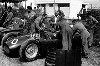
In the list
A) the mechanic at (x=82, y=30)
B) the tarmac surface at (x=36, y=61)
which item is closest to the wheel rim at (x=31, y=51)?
the tarmac surface at (x=36, y=61)

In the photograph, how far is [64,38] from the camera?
5.84 meters

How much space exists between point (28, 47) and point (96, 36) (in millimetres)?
4351

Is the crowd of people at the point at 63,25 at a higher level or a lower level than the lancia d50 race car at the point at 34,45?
higher

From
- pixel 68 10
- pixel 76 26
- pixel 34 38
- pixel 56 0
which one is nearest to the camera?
pixel 76 26

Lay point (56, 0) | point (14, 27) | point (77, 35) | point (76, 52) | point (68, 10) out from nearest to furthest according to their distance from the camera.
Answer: point (76, 52) → point (77, 35) → point (14, 27) → point (68, 10) → point (56, 0)

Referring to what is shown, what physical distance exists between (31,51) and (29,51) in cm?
7

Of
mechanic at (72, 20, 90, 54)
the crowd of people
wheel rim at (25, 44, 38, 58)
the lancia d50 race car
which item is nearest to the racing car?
the crowd of people

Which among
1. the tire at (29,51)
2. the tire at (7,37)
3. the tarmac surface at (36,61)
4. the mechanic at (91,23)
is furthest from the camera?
the mechanic at (91,23)

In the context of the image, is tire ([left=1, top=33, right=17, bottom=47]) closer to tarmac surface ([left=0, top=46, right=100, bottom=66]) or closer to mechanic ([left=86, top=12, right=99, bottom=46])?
tarmac surface ([left=0, top=46, right=100, bottom=66])

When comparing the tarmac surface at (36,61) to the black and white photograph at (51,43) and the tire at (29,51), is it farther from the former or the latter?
the tire at (29,51)

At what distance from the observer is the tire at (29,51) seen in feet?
23.1

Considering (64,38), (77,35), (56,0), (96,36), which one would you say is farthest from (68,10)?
(64,38)

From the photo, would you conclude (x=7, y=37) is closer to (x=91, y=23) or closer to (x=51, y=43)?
(x=51, y=43)

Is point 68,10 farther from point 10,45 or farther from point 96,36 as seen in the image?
point 10,45
